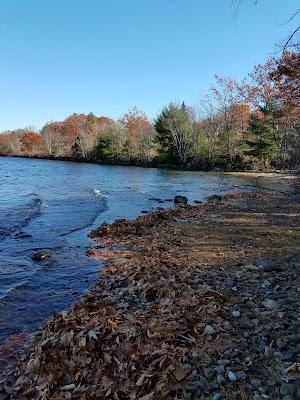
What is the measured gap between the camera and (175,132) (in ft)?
184

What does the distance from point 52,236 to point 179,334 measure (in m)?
9.66

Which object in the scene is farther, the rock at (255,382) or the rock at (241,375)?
the rock at (241,375)

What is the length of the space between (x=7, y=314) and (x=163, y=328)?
3425 mm

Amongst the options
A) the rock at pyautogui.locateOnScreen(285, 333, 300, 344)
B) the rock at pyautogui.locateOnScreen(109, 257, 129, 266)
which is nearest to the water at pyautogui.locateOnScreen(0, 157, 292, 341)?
the rock at pyautogui.locateOnScreen(109, 257, 129, 266)

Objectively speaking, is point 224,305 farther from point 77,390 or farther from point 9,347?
point 9,347

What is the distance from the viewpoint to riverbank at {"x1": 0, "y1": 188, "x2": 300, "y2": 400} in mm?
4176

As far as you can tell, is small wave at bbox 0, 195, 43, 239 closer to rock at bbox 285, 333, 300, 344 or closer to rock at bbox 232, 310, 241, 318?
rock at bbox 232, 310, 241, 318

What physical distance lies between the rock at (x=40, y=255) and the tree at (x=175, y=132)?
46023mm

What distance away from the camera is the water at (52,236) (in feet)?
25.4

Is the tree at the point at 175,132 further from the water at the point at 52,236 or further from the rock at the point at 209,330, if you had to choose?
the rock at the point at 209,330

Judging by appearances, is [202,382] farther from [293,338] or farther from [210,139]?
[210,139]

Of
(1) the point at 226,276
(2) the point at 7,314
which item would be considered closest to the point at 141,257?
(1) the point at 226,276

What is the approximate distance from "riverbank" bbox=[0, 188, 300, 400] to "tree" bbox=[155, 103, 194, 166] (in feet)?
154

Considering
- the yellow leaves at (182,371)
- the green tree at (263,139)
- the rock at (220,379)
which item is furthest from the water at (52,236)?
the green tree at (263,139)
